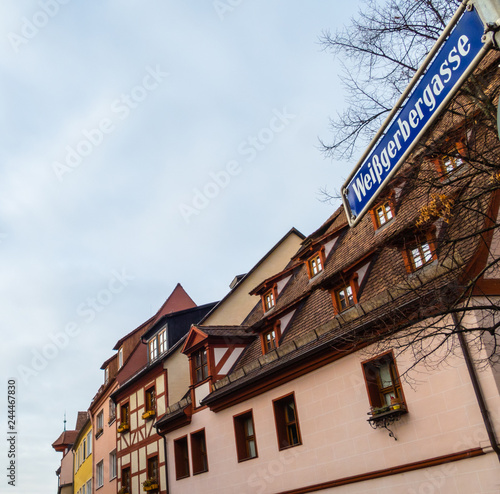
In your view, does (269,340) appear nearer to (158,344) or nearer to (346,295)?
(346,295)

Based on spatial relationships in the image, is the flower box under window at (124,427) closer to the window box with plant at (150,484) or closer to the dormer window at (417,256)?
the window box with plant at (150,484)

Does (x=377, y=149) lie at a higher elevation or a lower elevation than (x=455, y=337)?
lower

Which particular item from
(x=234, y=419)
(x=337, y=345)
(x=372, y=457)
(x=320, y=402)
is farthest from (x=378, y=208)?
(x=234, y=419)

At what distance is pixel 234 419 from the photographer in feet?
57.3

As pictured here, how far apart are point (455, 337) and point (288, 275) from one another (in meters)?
9.43

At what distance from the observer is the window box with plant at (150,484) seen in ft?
70.4

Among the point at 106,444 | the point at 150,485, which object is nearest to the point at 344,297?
the point at 150,485

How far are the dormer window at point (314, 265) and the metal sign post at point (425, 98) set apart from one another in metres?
14.0

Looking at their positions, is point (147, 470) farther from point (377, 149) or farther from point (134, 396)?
point (377, 149)

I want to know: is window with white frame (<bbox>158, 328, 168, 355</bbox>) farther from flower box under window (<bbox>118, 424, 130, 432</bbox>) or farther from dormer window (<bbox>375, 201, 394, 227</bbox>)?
dormer window (<bbox>375, 201, 394, 227</bbox>)

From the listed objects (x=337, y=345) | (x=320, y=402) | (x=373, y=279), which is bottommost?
(x=320, y=402)

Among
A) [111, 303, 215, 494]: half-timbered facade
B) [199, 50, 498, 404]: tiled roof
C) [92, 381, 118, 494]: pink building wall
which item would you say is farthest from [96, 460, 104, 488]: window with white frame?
[199, 50, 498, 404]: tiled roof

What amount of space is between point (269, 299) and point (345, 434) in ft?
23.5

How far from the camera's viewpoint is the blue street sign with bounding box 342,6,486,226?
255 cm
